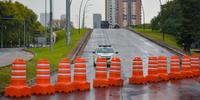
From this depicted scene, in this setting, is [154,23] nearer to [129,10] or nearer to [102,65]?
[102,65]

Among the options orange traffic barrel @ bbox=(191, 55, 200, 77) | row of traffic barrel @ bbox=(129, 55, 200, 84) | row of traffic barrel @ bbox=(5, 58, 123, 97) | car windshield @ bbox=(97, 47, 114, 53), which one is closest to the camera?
row of traffic barrel @ bbox=(5, 58, 123, 97)

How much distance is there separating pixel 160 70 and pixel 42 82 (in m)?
8.02

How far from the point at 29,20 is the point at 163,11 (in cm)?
6081

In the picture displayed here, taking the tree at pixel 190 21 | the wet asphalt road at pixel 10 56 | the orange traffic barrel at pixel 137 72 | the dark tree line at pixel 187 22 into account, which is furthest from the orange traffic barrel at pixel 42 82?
the tree at pixel 190 21

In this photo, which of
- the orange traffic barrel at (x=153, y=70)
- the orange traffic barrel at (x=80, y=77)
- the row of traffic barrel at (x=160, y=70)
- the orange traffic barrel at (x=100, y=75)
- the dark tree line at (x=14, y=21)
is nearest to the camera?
the orange traffic barrel at (x=80, y=77)

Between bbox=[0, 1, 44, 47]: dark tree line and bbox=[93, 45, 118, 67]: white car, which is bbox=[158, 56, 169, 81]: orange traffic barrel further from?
bbox=[0, 1, 44, 47]: dark tree line

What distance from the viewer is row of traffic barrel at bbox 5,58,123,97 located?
18422 mm

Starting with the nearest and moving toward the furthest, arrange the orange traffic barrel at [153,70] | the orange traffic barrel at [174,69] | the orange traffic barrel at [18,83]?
the orange traffic barrel at [18,83]
the orange traffic barrel at [153,70]
the orange traffic barrel at [174,69]

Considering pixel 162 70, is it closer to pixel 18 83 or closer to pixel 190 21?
pixel 18 83

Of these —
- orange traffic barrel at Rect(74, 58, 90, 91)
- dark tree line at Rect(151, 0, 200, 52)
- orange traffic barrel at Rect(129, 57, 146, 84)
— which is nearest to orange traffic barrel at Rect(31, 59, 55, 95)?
orange traffic barrel at Rect(74, 58, 90, 91)

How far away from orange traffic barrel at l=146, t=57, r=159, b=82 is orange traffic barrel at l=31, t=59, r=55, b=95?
6.50 metres

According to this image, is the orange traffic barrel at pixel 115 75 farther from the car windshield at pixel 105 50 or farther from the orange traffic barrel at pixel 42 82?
the car windshield at pixel 105 50

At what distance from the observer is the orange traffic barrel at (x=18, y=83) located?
18250mm

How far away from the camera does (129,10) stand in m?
194
